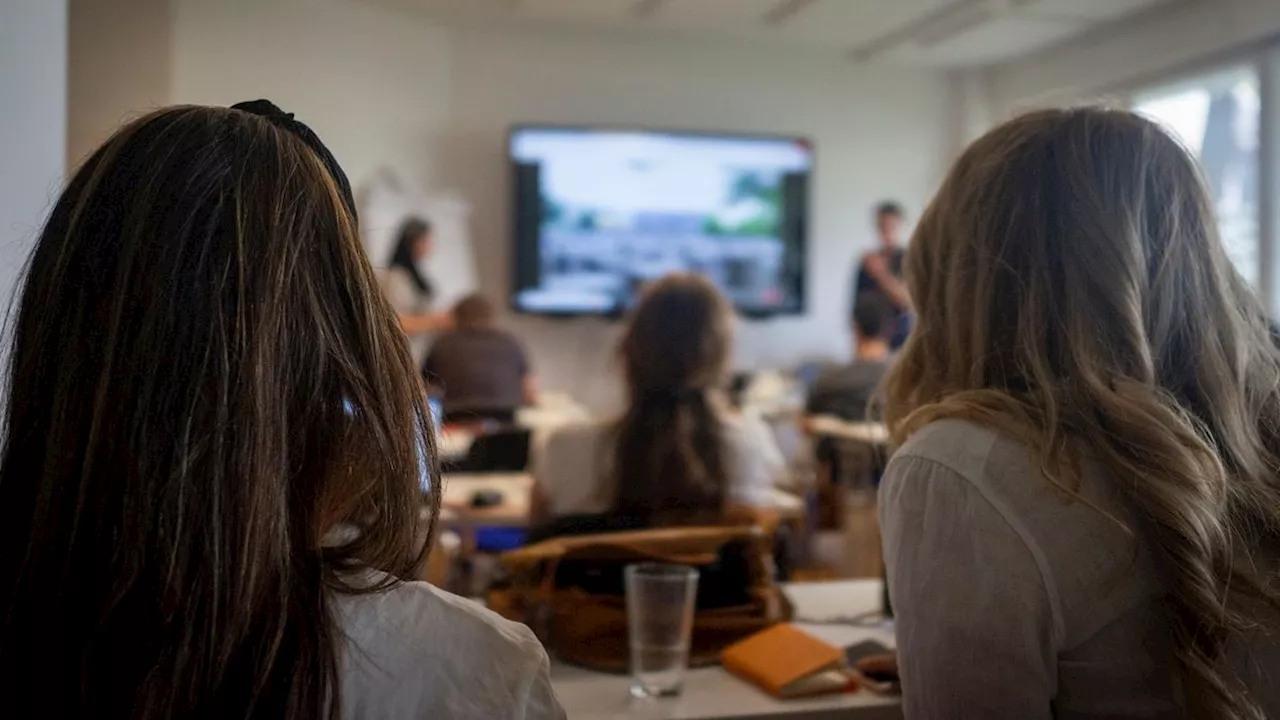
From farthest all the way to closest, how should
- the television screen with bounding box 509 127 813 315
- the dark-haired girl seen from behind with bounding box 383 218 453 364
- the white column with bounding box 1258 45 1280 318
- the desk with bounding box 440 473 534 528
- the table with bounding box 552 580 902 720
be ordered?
the television screen with bounding box 509 127 813 315 < the dark-haired girl seen from behind with bounding box 383 218 453 364 < the white column with bounding box 1258 45 1280 318 < the desk with bounding box 440 473 534 528 < the table with bounding box 552 580 902 720

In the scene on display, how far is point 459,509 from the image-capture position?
117 inches

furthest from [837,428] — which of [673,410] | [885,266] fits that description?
[673,410]

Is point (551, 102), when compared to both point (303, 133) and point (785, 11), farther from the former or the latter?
point (303, 133)

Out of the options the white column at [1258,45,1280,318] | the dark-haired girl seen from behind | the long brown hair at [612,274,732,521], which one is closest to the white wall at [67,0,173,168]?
the dark-haired girl seen from behind

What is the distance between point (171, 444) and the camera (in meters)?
0.76

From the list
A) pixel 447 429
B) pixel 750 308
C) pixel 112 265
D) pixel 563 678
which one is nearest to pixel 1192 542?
pixel 563 678

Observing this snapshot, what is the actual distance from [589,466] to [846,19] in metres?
4.24

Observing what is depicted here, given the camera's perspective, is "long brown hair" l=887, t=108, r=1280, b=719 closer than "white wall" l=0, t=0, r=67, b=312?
Yes

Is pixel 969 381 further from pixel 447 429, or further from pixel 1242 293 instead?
pixel 447 429

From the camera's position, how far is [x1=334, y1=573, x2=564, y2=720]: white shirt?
832mm

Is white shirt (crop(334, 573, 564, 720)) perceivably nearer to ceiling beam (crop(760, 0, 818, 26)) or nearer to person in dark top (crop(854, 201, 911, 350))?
ceiling beam (crop(760, 0, 818, 26))

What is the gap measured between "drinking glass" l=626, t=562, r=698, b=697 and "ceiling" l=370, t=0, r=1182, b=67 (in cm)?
492

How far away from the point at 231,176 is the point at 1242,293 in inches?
46.0

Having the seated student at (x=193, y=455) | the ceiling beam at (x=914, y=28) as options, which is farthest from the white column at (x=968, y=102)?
the seated student at (x=193, y=455)
